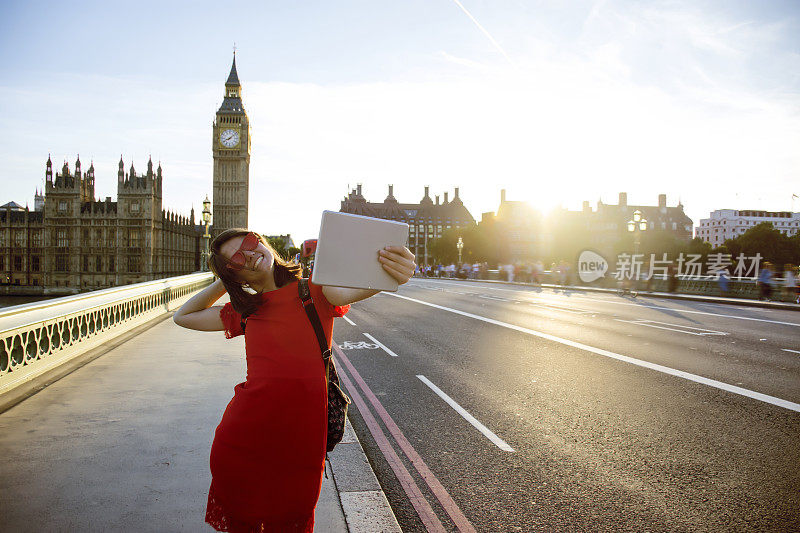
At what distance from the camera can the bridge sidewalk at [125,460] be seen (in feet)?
11.2

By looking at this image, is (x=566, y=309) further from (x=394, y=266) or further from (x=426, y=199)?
(x=426, y=199)

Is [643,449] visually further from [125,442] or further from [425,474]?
[125,442]

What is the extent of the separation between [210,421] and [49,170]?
118 metres

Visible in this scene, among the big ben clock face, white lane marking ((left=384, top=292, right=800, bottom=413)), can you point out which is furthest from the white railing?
the big ben clock face

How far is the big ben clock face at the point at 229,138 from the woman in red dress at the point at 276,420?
12827 cm

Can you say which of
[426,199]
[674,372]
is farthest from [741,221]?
[674,372]

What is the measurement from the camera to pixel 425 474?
14.8 feet

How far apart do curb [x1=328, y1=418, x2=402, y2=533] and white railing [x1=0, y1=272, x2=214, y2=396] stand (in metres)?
4.11

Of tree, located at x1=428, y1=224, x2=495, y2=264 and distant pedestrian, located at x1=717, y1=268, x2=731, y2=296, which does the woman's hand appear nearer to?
distant pedestrian, located at x1=717, y1=268, x2=731, y2=296

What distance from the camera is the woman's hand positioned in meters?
2.16

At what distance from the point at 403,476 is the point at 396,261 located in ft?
9.66

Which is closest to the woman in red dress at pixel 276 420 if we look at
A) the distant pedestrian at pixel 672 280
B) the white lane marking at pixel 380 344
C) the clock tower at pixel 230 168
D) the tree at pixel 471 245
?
the white lane marking at pixel 380 344

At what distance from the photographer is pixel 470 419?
6082 millimetres

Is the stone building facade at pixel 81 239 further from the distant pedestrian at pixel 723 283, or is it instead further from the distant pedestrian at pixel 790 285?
the distant pedestrian at pixel 790 285
